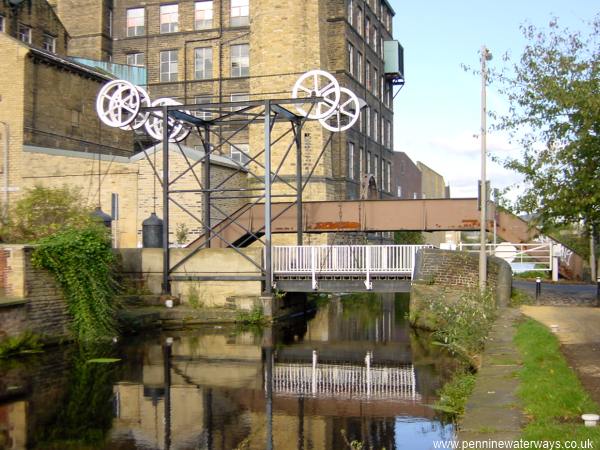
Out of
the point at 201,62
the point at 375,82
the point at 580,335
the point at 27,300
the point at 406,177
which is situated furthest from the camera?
the point at 406,177

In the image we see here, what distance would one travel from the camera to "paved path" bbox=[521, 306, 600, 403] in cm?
961

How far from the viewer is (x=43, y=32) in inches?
1567

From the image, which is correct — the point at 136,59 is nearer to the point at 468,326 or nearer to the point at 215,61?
the point at 215,61

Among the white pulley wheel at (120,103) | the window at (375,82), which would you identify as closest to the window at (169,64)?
the window at (375,82)

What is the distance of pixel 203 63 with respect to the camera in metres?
45.7

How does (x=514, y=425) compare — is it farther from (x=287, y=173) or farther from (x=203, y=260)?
(x=287, y=173)

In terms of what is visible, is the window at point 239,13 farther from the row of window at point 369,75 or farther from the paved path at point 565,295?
the paved path at point 565,295

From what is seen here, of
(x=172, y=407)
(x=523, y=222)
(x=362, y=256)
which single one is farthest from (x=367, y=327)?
(x=172, y=407)

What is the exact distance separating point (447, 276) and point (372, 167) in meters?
29.4

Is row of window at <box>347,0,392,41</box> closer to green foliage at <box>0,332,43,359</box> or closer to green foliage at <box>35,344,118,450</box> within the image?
green foliage at <box>0,332,43,359</box>

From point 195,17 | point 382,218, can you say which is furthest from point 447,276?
point 195,17

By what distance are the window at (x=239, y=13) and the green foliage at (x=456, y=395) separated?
1420 inches

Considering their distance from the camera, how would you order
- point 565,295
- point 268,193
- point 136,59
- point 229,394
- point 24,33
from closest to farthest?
point 229,394 < point 565,295 < point 268,193 < point 24,33 < point 136,59

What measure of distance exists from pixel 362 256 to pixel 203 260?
5.07m
